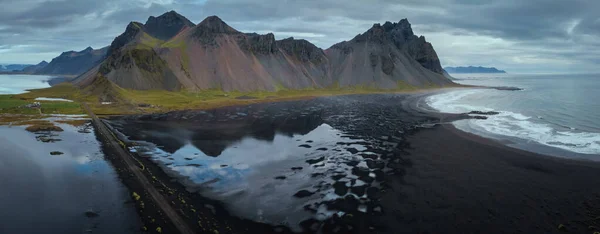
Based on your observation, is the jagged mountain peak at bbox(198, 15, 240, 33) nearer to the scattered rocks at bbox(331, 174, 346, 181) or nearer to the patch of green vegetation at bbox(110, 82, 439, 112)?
the patch of green vegetation at bbox(110, 82, 439, 112)

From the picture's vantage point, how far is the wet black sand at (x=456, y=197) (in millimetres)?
27266

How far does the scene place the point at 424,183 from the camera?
120 ft

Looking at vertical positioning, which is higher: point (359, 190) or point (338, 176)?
point (338, 176)

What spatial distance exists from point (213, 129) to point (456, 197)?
48.9 metres

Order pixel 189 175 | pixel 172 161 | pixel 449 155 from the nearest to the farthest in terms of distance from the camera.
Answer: pixel 189 175 → pixel 172 161 → pixel 449 155

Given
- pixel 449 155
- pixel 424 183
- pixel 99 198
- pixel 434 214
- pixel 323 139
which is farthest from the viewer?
pixel 323 139

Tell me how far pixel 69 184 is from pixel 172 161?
11877mm

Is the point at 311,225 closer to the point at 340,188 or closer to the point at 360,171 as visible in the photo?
the point at 340,188

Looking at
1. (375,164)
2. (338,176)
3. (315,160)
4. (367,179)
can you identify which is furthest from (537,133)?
(338,176)

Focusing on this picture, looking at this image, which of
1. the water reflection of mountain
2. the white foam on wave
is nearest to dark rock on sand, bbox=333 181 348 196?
the water reflection of mountain

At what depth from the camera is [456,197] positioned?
32969 mm

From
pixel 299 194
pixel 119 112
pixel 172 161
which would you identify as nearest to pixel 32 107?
pixel 119 112

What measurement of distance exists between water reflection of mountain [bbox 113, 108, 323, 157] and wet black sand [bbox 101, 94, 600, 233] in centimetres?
1282

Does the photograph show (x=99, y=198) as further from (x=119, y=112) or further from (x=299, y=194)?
(x=119, y=112)
